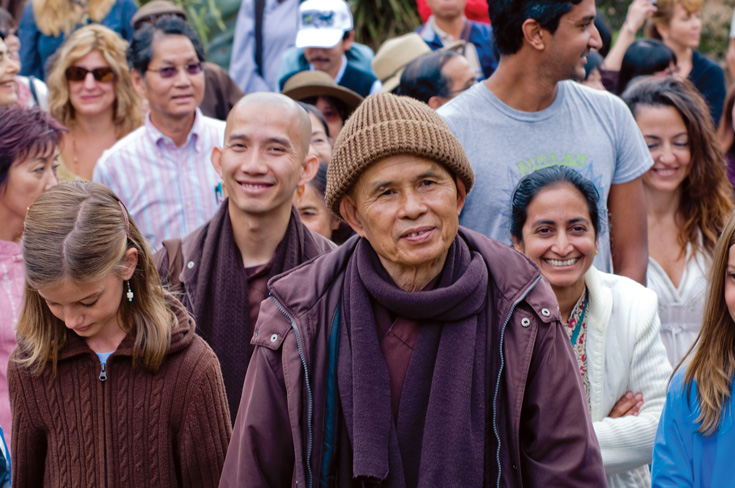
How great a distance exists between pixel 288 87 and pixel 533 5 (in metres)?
2.80

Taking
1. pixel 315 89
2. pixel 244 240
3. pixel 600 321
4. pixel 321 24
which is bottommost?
pixel 600 321

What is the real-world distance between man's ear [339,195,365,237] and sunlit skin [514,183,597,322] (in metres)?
1.07

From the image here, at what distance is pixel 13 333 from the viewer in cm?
392

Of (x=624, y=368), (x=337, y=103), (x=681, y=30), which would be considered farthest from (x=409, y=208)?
(x=681, y=30)

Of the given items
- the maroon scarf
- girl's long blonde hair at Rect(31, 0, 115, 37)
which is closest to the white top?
the maroon scarf

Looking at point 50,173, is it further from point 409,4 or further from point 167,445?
point 409,4


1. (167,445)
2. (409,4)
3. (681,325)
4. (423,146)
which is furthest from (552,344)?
(409,4)

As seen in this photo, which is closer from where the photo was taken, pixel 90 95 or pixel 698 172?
pixel 698 172

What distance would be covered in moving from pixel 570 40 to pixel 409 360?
Result: 1966 mm

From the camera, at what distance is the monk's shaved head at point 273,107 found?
4.12 metres

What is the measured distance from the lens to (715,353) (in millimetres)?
2994

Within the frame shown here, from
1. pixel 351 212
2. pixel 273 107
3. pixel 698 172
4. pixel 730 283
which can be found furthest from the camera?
pixel 698 172

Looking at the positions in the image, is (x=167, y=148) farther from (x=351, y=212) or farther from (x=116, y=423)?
(x=351, y=212)

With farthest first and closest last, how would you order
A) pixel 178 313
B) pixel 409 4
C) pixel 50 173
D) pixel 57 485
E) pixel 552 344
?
pixel 409 4
pixel 50 173
pixel 178 313
pixel 57 485
pixel 552 344
